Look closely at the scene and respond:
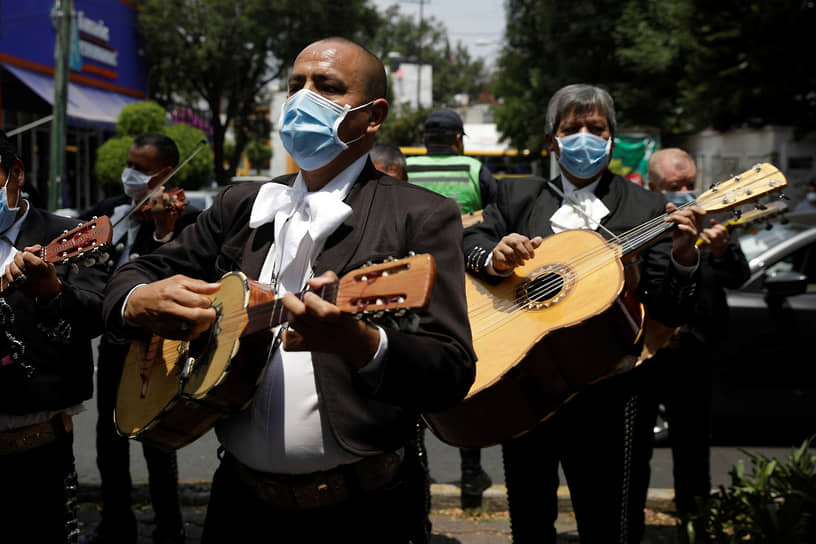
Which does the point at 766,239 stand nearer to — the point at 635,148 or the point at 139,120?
A: the point at 635,148

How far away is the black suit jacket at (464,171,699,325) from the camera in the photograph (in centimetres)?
313

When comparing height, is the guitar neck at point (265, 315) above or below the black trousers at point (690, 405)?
above

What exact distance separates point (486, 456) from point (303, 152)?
→ 4.33 metres

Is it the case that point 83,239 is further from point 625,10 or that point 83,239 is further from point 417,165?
point 625,10

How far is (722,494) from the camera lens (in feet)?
13.0

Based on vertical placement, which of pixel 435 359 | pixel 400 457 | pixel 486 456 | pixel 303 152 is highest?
pixel 303 152

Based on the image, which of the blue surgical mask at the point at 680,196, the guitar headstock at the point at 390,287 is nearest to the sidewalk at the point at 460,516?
the blue surgical mask at the point at 680,196

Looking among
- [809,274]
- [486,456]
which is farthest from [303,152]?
[809,274]

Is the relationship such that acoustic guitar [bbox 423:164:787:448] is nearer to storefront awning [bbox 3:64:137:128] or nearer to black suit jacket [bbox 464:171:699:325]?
black suit jacket [bbox 464:171:699:325]

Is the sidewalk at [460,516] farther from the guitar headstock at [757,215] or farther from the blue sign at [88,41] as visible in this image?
the blue sign at [88,41]

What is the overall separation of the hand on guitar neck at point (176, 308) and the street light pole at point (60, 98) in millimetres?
14355

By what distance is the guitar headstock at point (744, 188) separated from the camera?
10.1ft

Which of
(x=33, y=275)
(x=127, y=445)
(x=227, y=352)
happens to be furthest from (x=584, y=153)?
(x=127, y=445)

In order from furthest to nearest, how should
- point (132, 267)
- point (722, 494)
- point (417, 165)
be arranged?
point (417, 165) < point (722, 494) < point (132, 267)
